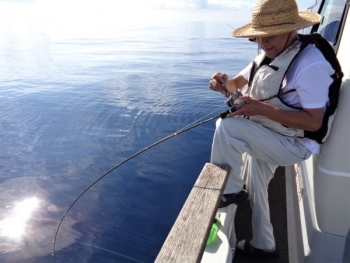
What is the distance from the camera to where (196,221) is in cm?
196

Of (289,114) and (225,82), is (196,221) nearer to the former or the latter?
(289,114)

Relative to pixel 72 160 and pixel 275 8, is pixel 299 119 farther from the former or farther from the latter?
pixel 72 160

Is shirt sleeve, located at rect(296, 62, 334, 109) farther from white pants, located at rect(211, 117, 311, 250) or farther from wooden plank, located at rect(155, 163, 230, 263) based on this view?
wooden plank, located at rect(155, 163, 230, 263)

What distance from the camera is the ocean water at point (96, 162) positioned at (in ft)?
13.4

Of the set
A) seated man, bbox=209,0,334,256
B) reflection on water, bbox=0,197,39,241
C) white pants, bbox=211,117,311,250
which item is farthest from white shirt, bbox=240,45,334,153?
reflection on water, bbox=0,197,39,241

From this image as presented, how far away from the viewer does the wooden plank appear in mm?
1724

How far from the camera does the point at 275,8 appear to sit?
7.41 feet

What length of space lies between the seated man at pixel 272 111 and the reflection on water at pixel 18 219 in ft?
9.83

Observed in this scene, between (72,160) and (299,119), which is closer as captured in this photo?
(299,119)

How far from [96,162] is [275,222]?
11.7 feet

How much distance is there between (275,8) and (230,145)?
0.95 meters

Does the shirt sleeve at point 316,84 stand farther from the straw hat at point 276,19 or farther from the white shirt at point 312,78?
the straw hat at point 276,19

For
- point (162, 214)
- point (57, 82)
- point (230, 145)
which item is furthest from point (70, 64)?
point (230, 145)

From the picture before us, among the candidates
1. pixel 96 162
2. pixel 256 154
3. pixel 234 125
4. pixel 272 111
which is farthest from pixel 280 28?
pixel 96 162
